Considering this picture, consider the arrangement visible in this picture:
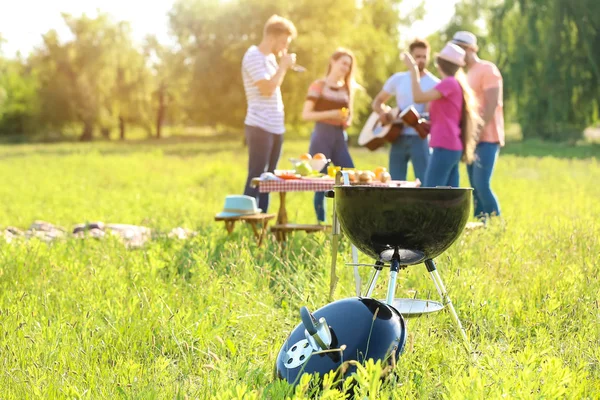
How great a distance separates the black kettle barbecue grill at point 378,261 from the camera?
3111 mm

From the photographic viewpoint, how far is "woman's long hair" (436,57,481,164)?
22.6ft

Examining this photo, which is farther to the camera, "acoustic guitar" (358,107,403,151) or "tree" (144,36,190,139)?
"tree" (144,36,190,139)

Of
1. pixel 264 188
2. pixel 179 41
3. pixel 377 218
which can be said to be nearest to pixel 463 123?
pixel 264 188

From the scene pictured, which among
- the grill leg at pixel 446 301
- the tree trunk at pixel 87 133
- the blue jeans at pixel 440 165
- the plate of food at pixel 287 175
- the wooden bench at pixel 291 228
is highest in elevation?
the blue jeans at pixel 440 165

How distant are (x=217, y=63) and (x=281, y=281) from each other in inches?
1223

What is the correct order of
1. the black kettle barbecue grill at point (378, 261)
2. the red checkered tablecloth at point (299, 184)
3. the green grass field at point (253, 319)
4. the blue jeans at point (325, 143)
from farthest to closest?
the blue jeans at point (325, 143)
the red checkered tablecloth at point (299, 184)
the green grass field at point (253, 319)
the black kettle barbecue grill at point (378, 261)

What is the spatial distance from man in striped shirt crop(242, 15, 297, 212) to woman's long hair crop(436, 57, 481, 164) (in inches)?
63.2

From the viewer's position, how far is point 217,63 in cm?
3516

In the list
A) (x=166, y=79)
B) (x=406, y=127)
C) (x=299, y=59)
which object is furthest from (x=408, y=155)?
(x=166, y=79)

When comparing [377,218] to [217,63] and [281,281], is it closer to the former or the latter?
[281,281]

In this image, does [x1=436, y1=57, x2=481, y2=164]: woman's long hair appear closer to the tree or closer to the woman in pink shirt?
the woman in pink shirt

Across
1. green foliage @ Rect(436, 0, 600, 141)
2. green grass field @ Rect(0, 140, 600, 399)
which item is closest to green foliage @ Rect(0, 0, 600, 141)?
green foliage @ Rect(436, 0, 600, 141)

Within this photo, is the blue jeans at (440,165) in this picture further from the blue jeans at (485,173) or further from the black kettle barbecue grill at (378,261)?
the black kettle barbecue grill at (378,261)

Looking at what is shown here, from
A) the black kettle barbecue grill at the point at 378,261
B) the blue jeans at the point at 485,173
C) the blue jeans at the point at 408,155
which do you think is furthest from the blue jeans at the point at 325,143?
the black kettle barbecue grill at the point at 378,261
